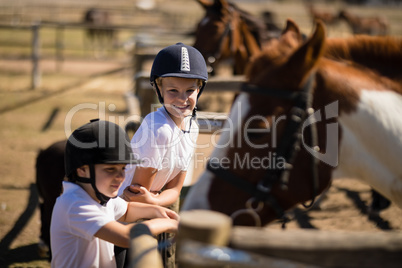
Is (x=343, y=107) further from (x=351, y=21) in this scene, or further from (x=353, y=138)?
(x=351, y=21)

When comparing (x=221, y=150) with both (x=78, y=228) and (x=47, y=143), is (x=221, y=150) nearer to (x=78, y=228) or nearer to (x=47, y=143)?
(x=78, y=228)

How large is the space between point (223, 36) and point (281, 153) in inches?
211

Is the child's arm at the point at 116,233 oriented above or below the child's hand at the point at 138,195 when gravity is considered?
below

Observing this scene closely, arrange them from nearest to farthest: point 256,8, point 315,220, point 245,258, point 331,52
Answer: point 245,258 → point 331,52 → point 315,220 → point 256,8

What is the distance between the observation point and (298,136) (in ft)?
5.90

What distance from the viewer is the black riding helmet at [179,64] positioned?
226 centimetres

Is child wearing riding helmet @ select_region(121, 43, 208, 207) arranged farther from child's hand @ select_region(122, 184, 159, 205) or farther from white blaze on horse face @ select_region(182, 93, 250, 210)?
white blaze on horse face @ select_region(182, 93, 250, 210)

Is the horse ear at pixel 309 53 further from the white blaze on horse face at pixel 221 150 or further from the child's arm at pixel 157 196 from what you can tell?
the child's arm at pixel 157 196

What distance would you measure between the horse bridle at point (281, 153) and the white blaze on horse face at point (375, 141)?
20 cm

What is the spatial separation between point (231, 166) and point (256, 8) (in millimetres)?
36426

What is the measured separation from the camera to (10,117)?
8820mm

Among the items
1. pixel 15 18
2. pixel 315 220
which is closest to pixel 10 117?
pixel 315 220

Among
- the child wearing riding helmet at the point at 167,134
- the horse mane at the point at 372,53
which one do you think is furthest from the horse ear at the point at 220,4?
the horse mane at the point at 372,53

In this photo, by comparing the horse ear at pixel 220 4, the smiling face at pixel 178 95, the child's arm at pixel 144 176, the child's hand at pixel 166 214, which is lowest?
the child's hand at pixel 166 214
